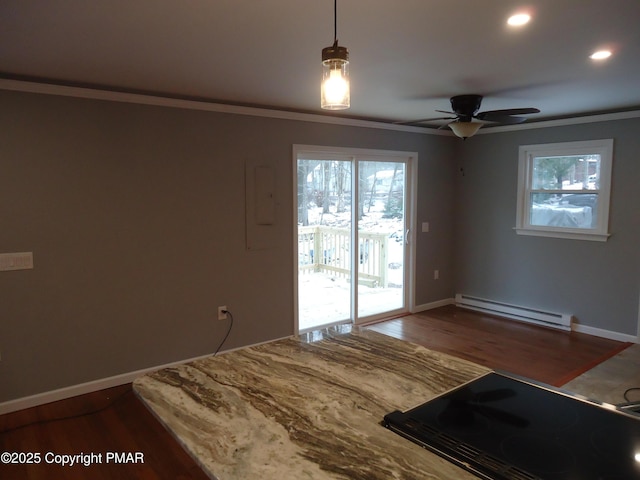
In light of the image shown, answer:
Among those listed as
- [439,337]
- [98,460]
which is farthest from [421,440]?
[439,337]

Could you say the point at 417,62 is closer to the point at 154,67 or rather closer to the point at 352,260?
the point at 154,67

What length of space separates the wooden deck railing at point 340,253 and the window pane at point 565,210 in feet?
6.11

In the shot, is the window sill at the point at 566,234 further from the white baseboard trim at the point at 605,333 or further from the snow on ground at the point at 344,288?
the snow on ground at the point at 344,288

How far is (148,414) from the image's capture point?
321cm

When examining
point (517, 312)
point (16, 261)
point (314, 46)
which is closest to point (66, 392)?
point (16, 261)

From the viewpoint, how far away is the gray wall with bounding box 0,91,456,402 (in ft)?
10.5

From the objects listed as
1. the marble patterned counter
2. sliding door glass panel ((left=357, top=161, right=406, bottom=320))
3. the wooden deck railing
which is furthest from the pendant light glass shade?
sliding door glass panel ((left=357, top=161, right=406, bottom=320))

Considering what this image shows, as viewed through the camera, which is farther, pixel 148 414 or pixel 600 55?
pixel 148 414

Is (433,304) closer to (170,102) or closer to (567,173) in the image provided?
(567,173)

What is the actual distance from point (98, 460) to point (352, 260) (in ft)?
10.6

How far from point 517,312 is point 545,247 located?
90cm

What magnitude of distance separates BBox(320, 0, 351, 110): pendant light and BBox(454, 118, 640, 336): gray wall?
441 centimetres

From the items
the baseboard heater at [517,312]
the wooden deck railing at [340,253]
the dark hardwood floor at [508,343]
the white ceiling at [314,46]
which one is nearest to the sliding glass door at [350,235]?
the wooden deck railing at [340,253]

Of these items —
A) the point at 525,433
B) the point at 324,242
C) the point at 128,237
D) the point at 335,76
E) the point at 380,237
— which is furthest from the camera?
the point at 380,237
